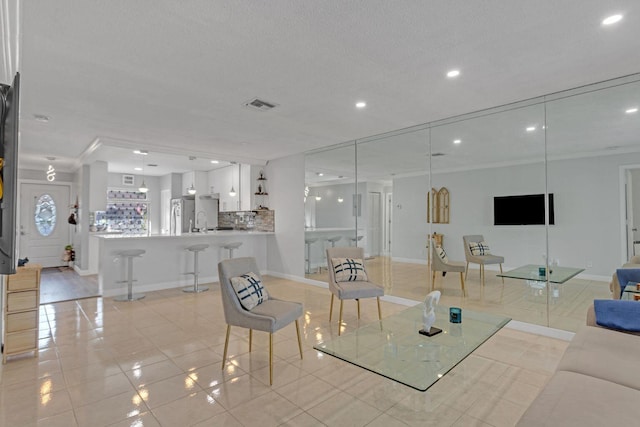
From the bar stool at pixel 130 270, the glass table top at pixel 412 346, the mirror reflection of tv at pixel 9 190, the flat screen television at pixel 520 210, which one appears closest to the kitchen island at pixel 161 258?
the bar stool at pixel 130 270

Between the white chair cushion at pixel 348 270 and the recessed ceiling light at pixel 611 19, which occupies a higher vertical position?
the recessed ceiling light at pixel 611 19

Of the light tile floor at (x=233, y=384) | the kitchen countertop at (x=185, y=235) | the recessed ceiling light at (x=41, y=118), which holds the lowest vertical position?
the light tile floor at (x=233, y=384)

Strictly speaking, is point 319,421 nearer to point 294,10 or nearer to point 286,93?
point 294,10

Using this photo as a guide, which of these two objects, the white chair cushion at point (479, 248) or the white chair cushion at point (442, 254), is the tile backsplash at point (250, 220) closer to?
the white chair cushion at point (442, 254)

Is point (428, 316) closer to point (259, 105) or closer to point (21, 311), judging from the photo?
A: point (259, 105)

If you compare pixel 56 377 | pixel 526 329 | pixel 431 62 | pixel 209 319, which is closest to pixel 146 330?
pixel 209 319

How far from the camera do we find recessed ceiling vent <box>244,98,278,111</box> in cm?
360

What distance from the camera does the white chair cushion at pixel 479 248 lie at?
432 cm

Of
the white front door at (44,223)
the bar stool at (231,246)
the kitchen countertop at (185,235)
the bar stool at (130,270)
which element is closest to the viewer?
the bar stool at (130,270)

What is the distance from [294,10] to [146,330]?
3.66 m

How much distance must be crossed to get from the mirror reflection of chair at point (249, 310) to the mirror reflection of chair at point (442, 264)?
259 centimetres

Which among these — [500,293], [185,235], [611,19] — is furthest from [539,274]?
[185,235]

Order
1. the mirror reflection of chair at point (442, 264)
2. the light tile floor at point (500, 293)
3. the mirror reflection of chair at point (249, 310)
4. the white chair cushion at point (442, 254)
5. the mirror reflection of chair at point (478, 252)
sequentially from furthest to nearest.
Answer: the white chair cushion at point (442, 254) → the mirror reflection of chair at point (442, 264) → the mirror reflection of chair at point (478, 252) → the light tile floor at point (500, 293) → the mirror reflection of chair at point (249, 310)

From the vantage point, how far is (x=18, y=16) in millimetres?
2027
